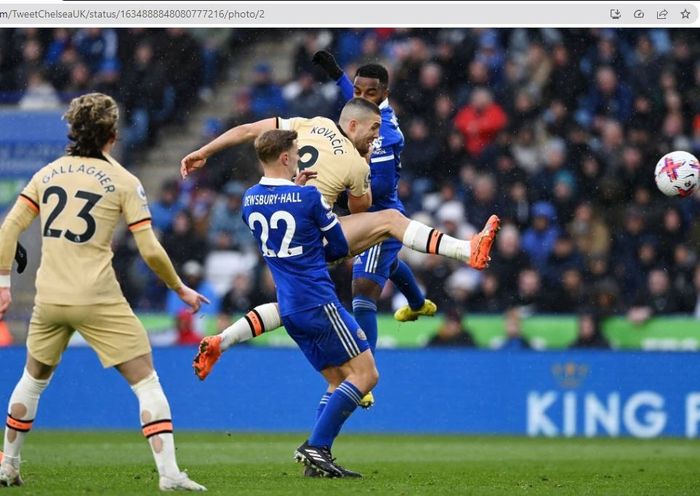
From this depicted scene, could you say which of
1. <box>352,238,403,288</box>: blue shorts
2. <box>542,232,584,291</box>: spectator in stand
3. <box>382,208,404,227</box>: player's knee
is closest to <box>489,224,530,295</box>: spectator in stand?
<box>542,232,584,291</box>: spectator in stand

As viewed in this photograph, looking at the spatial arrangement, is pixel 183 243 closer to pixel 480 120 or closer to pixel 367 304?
pixel 480 120

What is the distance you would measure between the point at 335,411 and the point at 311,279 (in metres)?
0.81

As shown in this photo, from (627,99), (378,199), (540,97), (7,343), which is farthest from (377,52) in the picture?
(378,199)

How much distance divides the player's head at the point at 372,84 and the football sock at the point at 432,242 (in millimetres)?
1440

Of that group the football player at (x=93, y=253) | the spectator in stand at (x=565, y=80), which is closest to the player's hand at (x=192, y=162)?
the football player at (x=93, y=253)

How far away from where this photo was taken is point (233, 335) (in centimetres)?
838

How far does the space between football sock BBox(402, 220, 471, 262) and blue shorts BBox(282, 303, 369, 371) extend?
79 cm

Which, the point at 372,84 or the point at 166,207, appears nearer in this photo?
Answer: the point at 372,84

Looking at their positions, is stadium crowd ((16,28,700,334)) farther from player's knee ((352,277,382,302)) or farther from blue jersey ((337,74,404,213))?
blue jersey ((337,74,404,213))

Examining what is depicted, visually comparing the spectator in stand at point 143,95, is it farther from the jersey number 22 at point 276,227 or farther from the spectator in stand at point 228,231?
the jersey number 22 at point 276,227

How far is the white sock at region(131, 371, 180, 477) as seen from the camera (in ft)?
21.5

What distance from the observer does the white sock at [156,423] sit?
6.57 meters

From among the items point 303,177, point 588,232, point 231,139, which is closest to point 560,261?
point 588,232

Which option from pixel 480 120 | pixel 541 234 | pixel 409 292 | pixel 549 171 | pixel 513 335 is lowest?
pixel 409 292
